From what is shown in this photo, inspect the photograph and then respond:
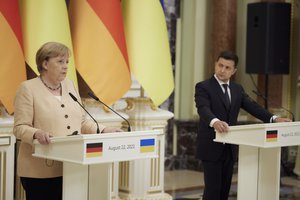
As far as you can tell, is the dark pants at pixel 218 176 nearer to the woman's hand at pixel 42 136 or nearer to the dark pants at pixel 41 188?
the dark pants at pixel 41 188

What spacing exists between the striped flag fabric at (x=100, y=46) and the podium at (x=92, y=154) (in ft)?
6.34

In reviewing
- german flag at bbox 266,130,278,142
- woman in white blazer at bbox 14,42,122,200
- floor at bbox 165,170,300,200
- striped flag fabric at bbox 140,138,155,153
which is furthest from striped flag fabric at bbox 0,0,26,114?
floor at bbox 165,170,300,200

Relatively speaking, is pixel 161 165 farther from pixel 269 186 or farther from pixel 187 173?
pixel 187 173

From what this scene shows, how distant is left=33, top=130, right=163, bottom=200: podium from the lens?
3.58 meters

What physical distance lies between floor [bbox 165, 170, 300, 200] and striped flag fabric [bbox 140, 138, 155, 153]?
3.43 meters

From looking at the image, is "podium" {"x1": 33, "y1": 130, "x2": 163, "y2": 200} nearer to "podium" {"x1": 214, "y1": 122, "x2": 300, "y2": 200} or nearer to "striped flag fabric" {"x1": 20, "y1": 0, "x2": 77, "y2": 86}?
"podium" {"x1": 214, "y1": 122, "x2": 300, "y2": 200}

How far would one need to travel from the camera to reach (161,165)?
6570 millimetres

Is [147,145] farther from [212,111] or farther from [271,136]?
[212,111]

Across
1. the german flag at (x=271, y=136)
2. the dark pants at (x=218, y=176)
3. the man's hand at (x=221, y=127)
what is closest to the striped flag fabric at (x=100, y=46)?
the dark pants at (x=218, y=176)

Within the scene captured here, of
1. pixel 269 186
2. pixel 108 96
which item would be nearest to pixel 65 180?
pixel 269 186

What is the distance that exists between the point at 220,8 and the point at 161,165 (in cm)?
327

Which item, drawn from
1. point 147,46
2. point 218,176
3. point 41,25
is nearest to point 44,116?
point 218,176

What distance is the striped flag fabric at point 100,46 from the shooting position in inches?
230

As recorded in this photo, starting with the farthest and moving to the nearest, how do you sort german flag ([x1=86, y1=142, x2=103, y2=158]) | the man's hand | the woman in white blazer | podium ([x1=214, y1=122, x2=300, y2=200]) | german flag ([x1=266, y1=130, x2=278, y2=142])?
1. podium ([x1=214, y1=122, x2=300, y2=200])
2. the man's hand
3. german flag ([x1=266, y1=130, x2=278, y2=142])
4. the woman in white blazer
5. german flag ([x1=86, y1=142, x2=103, y2=158])
